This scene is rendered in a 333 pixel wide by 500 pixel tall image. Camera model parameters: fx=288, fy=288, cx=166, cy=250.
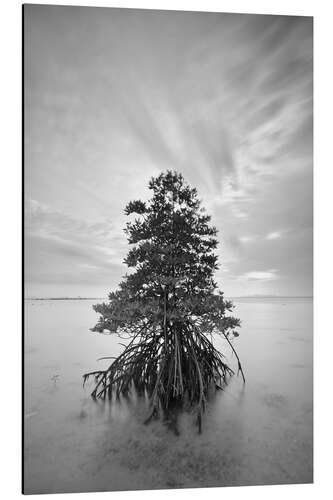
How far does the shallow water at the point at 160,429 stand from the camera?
86.1 inches

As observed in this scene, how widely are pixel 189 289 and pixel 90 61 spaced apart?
2.34 meters

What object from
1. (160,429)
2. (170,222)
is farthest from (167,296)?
(160,429)

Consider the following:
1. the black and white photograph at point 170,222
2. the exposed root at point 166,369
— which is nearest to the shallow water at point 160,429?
the black and white photograph at point 170,222

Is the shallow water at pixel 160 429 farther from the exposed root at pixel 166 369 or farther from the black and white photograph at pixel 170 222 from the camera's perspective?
the exposed root at pixel 166 369

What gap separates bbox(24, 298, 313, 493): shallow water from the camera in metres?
2.19

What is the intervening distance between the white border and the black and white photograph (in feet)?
0.24

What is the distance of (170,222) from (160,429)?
185 cm

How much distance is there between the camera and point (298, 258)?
2701 millimetres
